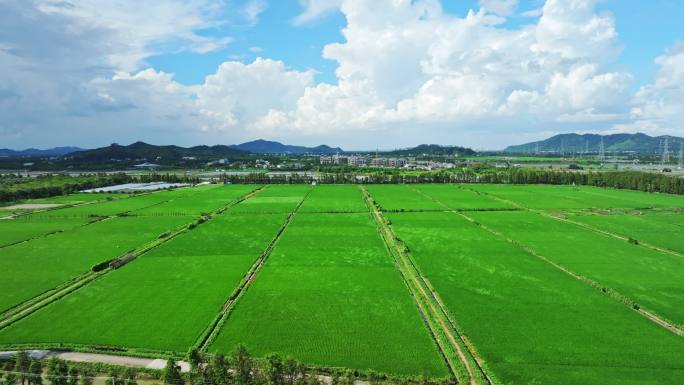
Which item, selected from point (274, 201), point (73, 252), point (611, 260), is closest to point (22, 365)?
point (73, 252)

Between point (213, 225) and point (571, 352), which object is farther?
point (213, 225)

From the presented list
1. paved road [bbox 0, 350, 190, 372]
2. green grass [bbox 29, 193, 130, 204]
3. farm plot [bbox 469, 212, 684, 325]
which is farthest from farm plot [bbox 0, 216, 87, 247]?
farm plot [bbox 469, 212, 684, 325]

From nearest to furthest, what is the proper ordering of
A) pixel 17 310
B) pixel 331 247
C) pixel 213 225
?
pixel 17 310, pixel 331 247, pixel 213 225

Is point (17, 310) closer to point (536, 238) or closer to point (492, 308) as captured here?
point (492, 308)

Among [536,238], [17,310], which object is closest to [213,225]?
[17,310]

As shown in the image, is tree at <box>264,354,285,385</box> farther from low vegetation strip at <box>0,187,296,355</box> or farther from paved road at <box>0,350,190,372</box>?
low vegetation strip at <box>0,187,296,355</box>

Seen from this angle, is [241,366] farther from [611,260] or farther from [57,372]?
[611,260]
